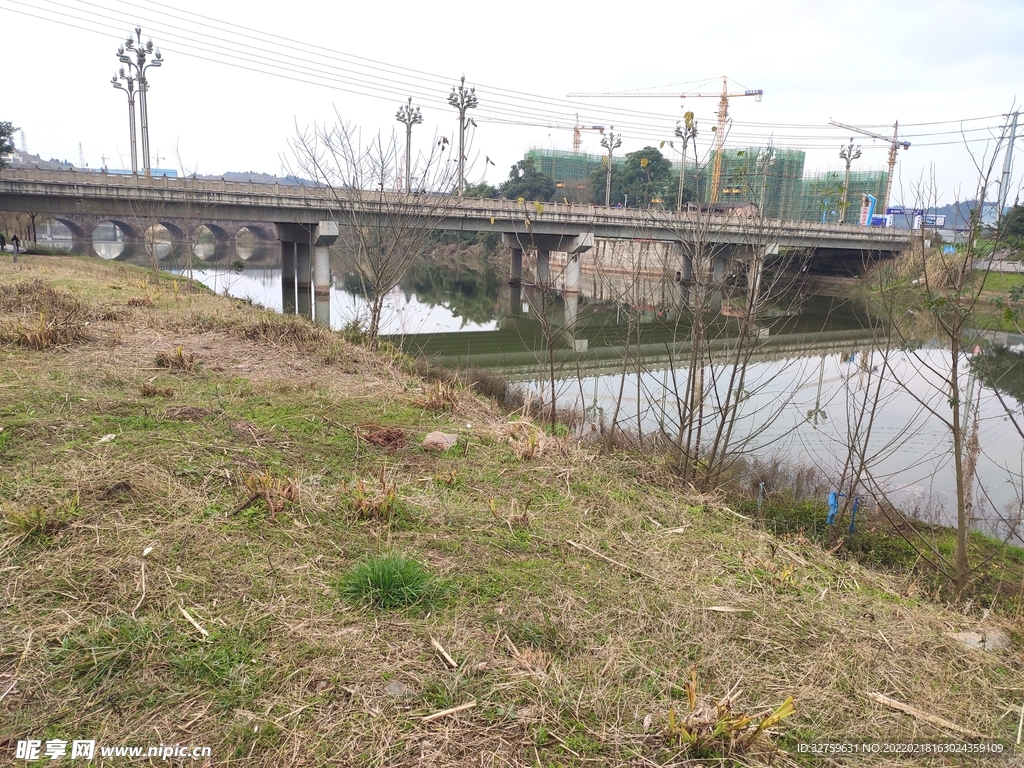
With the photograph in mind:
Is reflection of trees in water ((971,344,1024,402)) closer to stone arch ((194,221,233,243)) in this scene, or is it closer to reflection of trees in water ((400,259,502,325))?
reflection of trees in water ((400,259,502,325))

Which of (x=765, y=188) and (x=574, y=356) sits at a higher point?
(x=765, y=188)

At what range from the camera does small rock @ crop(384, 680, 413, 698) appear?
2211mm

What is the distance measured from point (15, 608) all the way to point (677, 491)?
13.5 ft

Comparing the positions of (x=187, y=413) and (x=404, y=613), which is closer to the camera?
(x=404, y=613)

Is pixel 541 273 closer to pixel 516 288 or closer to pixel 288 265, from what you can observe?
pixel 516 288

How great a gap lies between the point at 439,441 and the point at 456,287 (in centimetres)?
3095

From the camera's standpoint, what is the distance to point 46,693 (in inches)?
81.2

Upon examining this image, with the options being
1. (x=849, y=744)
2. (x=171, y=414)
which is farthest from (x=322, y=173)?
(x=849, y=744)

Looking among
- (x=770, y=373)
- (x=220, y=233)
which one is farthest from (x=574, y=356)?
(x=220, y=233)

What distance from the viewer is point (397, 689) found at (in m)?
2.24

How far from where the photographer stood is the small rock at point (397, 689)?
2.21 m

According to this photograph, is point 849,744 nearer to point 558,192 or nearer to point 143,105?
point 143,105

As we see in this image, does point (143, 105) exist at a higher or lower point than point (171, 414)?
higher

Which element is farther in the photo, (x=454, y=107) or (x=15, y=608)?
(x=454, y=107)
